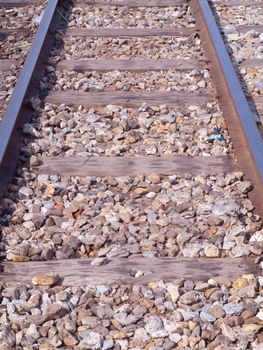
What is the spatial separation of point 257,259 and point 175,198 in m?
0.66

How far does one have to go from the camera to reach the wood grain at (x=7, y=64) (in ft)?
17.5

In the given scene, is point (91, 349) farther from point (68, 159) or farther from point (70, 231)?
point (68, 159)

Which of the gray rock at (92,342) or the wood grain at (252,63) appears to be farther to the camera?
the wood grain at (252,63)

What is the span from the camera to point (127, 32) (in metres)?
6.00

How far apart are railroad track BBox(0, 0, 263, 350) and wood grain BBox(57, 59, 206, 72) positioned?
0.02 m

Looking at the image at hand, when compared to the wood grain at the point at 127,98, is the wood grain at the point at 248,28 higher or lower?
lower

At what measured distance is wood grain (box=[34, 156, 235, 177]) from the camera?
153 inches

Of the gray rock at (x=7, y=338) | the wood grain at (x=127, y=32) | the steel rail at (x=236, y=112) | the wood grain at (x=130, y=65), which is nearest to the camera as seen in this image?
the gray rock at (x=7, y=338)

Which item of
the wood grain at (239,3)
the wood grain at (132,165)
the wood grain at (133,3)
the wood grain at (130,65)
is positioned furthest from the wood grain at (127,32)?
the wood grain at (132,165)

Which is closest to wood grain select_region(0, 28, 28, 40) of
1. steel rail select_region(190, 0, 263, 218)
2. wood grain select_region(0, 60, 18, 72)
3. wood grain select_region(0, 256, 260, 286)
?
wood grain select_region(0, 60, 18, 72)

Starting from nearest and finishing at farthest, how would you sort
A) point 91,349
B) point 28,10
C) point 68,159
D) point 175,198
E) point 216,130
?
Result: point 91,349
point 175,198
point 68,159
point 216,130
point 28,10

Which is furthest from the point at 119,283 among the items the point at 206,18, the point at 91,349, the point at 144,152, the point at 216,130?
the point at 206,18

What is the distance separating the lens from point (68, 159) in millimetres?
4004

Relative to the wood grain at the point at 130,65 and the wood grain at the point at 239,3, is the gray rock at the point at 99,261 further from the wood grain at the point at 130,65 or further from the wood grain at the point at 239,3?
the wood grain at the point at 239,3
